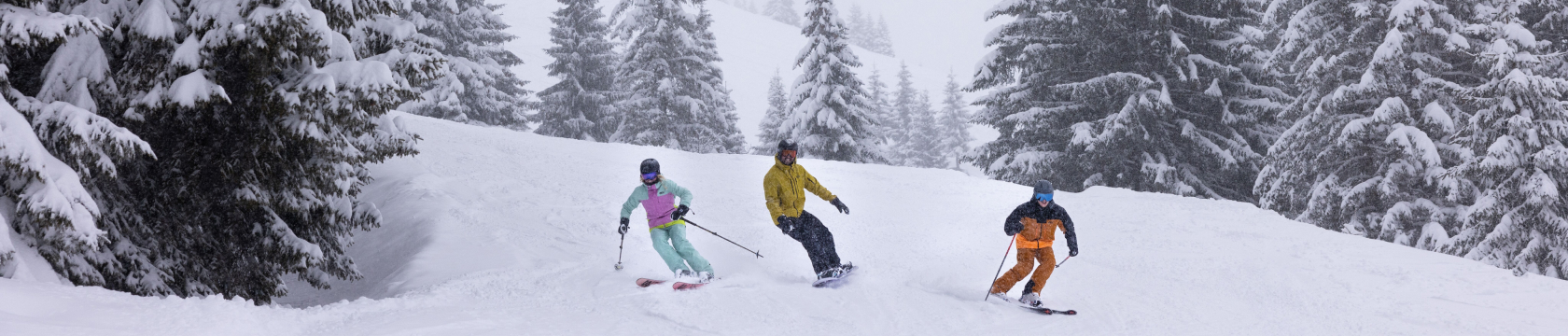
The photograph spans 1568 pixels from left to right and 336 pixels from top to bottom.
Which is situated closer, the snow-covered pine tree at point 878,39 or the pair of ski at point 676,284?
the pair of ski at point 676,284

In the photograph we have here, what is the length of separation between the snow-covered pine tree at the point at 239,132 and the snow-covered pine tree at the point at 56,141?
1.03 ft

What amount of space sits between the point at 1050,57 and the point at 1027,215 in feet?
41.1

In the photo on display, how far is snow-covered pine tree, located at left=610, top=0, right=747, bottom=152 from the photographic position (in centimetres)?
2936

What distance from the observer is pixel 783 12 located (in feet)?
368

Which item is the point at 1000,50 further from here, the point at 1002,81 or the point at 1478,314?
the point at 1478,314

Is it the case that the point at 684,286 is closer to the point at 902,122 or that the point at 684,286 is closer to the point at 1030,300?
the point at 1030,300

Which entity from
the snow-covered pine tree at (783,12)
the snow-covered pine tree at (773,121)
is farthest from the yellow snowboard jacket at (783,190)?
the snow-covered pine tree at (783,12)

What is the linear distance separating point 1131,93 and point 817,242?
12.8m

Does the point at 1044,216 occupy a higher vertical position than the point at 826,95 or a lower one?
higher

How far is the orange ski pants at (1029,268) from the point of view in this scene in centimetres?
723

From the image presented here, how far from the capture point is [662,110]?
29.7 m

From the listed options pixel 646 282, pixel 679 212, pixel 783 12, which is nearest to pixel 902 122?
pixel 679 212

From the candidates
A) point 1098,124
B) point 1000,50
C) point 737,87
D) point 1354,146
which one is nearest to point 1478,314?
point 1354,146

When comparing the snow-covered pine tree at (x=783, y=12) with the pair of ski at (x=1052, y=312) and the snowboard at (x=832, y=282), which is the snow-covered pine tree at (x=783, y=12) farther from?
the pair of ski at (x=1052, y=312)
